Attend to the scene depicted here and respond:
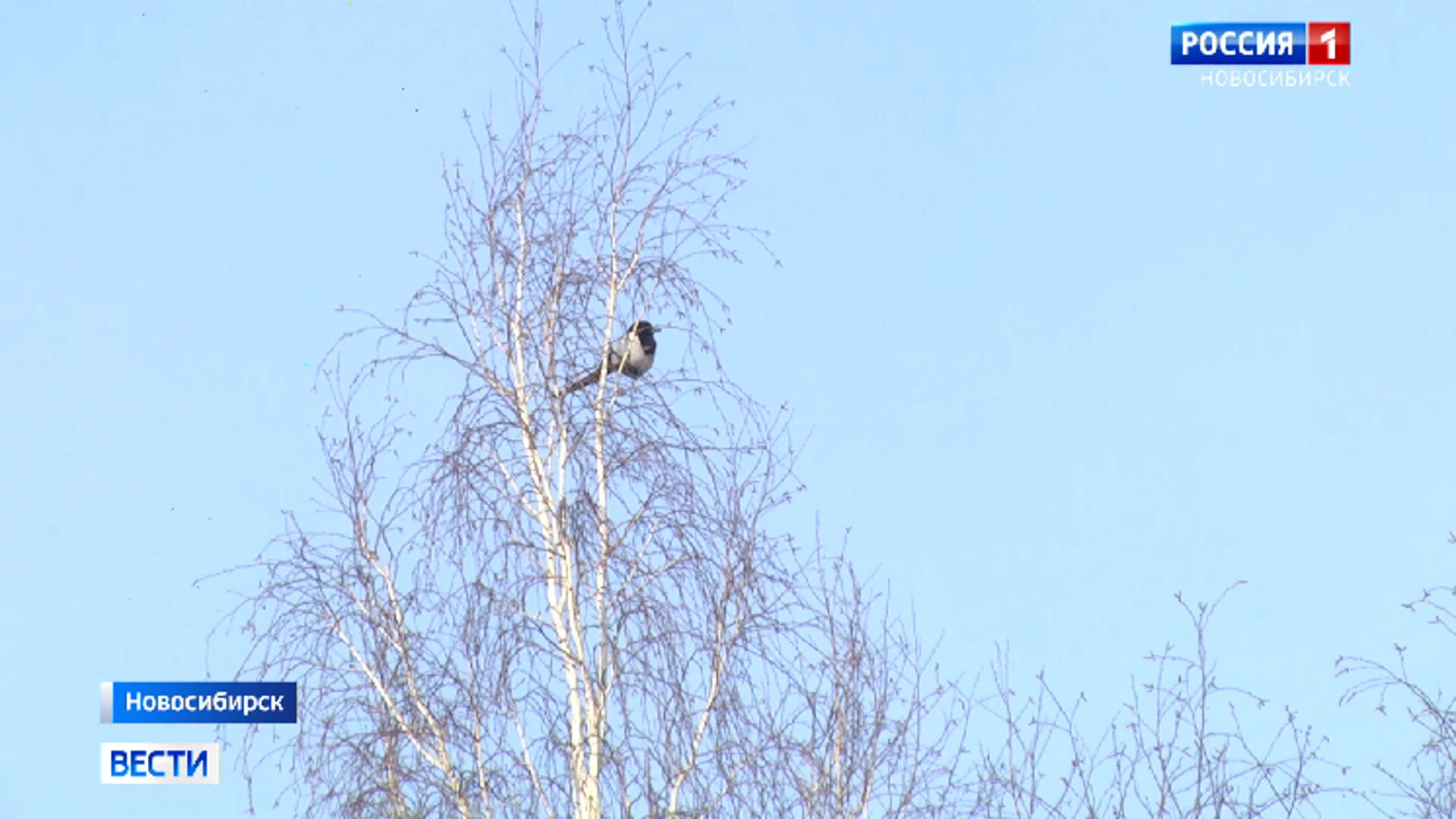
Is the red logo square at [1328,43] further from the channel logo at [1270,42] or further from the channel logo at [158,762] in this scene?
the channel logo at [158,762]

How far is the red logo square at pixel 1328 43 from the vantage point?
9.71 metres

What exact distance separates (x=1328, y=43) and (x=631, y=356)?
529 cm

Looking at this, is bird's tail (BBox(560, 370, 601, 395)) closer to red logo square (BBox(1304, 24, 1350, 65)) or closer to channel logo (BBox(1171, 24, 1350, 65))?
channel logo (BBox(1171, 24, 1350, 65))

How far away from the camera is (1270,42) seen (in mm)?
9719

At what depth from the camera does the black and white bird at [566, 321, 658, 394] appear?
6.10 m

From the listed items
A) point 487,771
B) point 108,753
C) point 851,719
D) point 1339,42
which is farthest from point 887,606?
point 1339,42

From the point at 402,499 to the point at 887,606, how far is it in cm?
178

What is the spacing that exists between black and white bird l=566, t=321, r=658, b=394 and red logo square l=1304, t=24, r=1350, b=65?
5.10 metres

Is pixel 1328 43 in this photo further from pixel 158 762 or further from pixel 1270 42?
pixel 158 762

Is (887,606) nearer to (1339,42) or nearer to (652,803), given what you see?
(652,803)

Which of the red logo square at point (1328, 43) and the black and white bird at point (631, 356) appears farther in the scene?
the red logo square at point (1328, 43)

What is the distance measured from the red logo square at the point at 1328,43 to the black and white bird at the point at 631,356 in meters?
5.10

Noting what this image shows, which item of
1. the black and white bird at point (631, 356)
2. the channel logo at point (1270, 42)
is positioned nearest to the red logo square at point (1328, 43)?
the channel logo at point (1270, 42)

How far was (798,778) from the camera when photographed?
5945 mm
